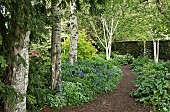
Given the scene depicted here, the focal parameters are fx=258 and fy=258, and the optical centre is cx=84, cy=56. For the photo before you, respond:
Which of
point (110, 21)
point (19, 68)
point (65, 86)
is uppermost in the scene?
point (110, 21)

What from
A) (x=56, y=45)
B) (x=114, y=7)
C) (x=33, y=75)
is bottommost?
(x=33, y=75)

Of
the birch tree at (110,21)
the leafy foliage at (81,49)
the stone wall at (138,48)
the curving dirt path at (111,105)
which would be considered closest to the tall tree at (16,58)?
the curving dirt path at (111,105)

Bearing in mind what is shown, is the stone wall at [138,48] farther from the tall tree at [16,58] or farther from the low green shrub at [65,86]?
the tall tree at [16,58]

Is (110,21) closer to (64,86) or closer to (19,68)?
(64,86)

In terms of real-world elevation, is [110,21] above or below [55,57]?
above

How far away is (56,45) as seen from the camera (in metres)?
6.78

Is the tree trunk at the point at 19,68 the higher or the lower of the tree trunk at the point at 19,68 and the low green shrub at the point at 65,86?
the higher

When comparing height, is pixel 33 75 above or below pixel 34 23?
below

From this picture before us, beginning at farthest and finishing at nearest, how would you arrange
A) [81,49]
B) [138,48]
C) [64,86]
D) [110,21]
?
[138,48] < [110,21] < [81,49] < [64,86]

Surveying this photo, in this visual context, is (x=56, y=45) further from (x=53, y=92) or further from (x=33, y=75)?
(x=33, y=75)

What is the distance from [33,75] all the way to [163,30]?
27.2ft

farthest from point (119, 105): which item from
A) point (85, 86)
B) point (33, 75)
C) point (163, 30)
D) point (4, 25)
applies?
point (163, 30)

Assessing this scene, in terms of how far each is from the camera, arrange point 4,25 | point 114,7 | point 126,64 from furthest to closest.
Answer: point 126,64, point 114,7, point 4,25

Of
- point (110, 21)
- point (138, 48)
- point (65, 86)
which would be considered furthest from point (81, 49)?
point (138, 48)
